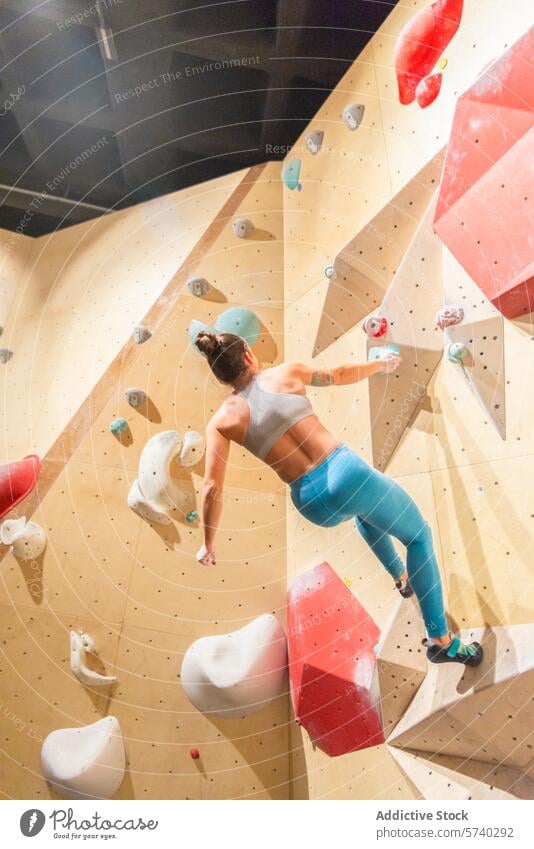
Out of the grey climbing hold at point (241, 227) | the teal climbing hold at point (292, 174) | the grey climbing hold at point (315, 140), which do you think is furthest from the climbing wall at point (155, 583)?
the grey climbing hold at point (315, 140)

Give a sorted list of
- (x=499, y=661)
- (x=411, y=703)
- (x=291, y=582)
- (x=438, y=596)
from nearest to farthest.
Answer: (x=499, y=661)
(x=438, y=596)
(x=411, y=703)
(x=291, y=582)

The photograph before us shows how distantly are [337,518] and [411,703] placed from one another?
19.2 inches

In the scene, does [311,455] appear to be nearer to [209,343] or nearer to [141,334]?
[209,343]

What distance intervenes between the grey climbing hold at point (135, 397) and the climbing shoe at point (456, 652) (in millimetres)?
1081

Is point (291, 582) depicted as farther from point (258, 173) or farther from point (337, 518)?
point (258, 173)

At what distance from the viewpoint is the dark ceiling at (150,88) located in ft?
6.54

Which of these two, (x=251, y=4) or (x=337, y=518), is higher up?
(x=251, y=4)

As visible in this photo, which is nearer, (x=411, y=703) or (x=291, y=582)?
(x=411, y=703)

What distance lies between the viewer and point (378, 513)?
5.26 ft

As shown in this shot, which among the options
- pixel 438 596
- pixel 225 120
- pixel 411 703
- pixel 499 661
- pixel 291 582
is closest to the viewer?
pixel 499 661

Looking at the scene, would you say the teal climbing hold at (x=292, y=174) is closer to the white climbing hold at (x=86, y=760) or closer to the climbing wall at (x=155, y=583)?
the climbing wall at (x=155, y=583)

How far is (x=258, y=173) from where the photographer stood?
6.96 feet

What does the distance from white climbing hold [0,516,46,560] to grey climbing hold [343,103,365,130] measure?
1.52m
